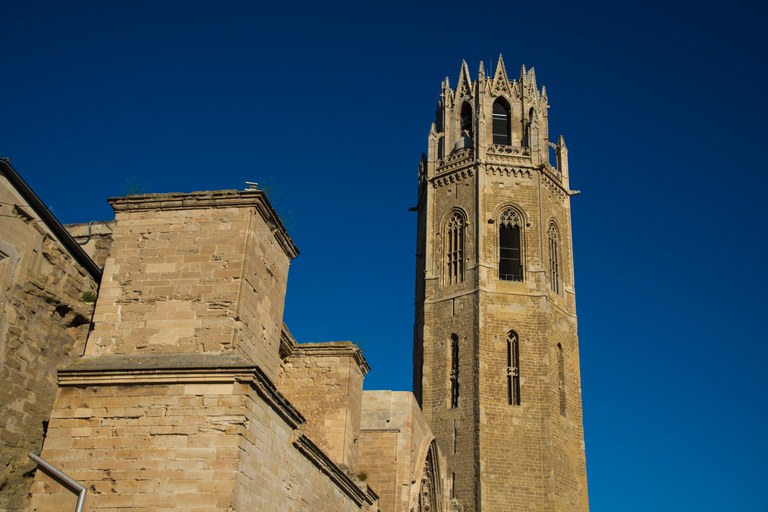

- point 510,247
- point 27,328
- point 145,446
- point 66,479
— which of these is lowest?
point 66,479

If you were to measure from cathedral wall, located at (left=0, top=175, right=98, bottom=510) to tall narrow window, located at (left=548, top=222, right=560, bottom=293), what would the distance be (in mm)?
24201

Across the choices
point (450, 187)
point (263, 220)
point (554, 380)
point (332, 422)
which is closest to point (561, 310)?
point (554, 380)

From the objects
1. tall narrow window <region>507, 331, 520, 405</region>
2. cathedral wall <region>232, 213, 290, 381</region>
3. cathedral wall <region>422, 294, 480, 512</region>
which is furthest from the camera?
tall narrow window <region>507, 331, 520, 405</region>

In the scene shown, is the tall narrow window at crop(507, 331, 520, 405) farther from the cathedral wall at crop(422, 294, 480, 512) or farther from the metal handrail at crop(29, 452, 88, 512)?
the metal handrail at crop(29, 452, 88, 512)

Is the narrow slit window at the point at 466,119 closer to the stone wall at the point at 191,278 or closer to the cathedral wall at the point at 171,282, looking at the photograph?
the stone wall at the point at 191,278

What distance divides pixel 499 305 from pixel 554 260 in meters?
3.54

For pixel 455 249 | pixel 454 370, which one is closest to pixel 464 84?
pixel 455 249

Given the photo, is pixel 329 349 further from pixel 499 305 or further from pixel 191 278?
pixel 499 305

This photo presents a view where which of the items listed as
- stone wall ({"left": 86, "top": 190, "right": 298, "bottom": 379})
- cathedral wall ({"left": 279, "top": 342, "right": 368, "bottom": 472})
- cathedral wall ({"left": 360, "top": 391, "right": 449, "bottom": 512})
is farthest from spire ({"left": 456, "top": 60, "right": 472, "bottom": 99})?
stone wall ({"left": 86, "top": 190, "right": 298, "bottom": 379})

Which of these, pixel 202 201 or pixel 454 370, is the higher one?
pixel 454 370

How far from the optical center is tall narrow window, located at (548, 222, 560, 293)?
3195 cm

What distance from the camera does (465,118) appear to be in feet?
119

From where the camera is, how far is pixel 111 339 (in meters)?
9.08

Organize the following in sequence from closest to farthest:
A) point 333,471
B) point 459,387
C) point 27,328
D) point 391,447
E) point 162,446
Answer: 1. point 162,446
2. point 27,328
3. point 333,471
4. point 391,447
5. point 459,387
